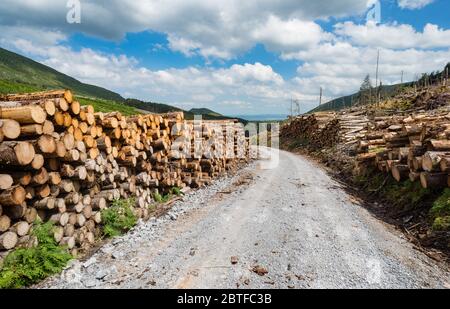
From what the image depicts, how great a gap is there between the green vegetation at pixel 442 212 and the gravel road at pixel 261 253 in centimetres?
87

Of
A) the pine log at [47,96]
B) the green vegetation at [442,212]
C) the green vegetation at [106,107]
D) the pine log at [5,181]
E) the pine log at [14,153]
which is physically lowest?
the green vegetation at [442,212]

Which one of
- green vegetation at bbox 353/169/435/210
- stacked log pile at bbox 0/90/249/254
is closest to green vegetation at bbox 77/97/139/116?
stacked log pile at bbox 0/90/249/254

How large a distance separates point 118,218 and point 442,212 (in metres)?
7.91

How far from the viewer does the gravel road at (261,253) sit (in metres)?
5.29

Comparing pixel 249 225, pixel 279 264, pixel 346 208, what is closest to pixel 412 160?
pixel 346 208

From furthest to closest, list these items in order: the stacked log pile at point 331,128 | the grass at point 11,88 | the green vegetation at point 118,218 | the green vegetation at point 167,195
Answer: the grass at point 11,88 < the stacked log pile at point 331,128 < the green vegetation at point 167,195 < the green vegetation at point 118,218

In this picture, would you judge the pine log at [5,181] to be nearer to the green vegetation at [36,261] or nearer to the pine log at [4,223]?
the pine log at [4,223]

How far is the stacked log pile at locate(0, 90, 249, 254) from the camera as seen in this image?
5.57 metres

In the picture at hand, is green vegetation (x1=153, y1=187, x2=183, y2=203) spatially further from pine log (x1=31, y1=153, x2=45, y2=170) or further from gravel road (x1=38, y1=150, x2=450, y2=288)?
pine log (x1=31, y1=153, x2=45, y2=170)

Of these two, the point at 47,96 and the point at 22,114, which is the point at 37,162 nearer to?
the point at 22,114

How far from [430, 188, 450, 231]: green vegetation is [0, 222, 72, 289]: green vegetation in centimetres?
791

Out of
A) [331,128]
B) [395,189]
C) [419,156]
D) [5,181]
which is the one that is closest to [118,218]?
[5,181]

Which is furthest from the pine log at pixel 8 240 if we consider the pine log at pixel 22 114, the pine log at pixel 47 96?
the pine log at pixel 47 96
